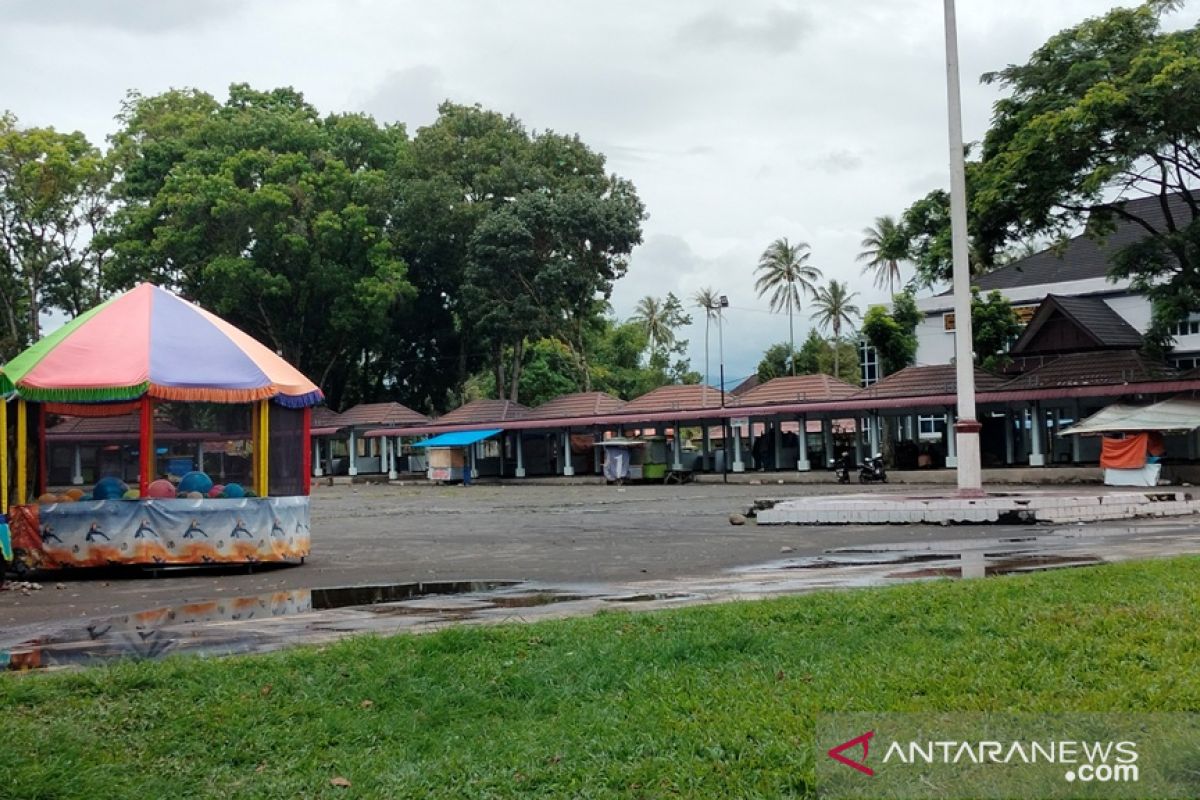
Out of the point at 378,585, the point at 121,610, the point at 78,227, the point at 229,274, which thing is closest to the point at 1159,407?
the point at 378,585

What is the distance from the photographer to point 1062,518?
1984cm

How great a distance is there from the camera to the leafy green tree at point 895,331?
53.1m

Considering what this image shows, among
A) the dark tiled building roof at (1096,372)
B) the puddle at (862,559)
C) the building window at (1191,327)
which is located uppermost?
the building window at (1191,327)

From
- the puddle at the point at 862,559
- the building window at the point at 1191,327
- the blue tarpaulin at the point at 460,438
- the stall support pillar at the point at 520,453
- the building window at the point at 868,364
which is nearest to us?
the puddle at the point at 862,559

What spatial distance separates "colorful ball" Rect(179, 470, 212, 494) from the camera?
16159mm

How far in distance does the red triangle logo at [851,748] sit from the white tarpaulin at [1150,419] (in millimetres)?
30720

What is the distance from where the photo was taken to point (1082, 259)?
54.4m

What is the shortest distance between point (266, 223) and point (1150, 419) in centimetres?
3888

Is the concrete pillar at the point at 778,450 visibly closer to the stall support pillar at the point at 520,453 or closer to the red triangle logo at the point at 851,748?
the stall support pillar at the point at 520,453

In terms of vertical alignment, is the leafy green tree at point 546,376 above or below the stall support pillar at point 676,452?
above

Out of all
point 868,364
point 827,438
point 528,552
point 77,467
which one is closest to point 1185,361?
point 827,438

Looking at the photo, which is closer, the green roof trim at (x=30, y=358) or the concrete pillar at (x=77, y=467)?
the green roof trim at (x=30, y=358)

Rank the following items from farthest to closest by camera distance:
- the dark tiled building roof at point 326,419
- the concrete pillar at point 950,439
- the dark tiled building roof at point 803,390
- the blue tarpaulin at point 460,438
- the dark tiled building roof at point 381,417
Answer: the dark tiled building roof at point 326,419 → the dark tiled building roof at point 381,417 → the blue tarpaulin at point 460,438 → the dark tiled building roof at point 803,390 → the concrete pillar at point 950,439

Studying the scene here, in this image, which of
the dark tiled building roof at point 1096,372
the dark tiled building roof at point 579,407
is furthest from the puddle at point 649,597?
the dark tiled building roof at point 579,407
